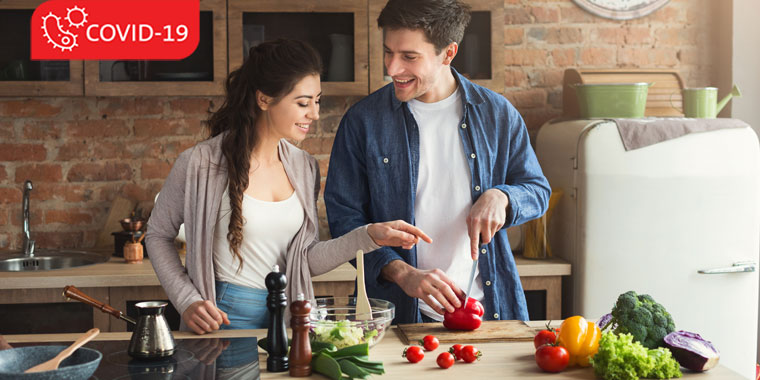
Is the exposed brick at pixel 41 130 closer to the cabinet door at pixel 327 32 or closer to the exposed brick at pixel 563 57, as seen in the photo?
the cabinet door at pixel 327 32

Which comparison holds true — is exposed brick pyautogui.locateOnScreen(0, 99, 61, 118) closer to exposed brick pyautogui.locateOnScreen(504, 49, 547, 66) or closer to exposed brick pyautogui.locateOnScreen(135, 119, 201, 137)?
exposed brick pyautogui.locateOnScreen(135, 119, 201, 137)

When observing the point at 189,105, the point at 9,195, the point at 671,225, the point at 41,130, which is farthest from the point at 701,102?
the point at 9,195

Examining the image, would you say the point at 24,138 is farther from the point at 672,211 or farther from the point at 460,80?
the point at 672,211

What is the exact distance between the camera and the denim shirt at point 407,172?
83.5 inches

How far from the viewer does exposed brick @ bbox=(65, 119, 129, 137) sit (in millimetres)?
3420

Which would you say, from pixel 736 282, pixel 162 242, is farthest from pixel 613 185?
pixel 162 242

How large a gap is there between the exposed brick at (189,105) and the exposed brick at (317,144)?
19.1 inches

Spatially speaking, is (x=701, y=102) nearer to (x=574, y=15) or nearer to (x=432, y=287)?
(x=574, y=15)

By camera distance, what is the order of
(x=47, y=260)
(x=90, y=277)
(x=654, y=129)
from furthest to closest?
1. (x=47, y=260)
2. (x=654, y=129)
3. (x=90, y=277)

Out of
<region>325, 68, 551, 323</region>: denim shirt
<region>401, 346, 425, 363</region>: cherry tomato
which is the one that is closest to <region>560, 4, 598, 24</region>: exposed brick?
<region>325, 68, 551, 323</region>: denim shirt

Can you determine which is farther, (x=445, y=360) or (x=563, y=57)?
(x=563, y=57)

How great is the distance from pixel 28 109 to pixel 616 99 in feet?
8.64

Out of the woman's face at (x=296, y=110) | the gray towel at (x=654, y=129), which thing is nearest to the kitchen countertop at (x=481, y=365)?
the woman's face at (x=296, y=110)

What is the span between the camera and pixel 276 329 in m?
1.52
